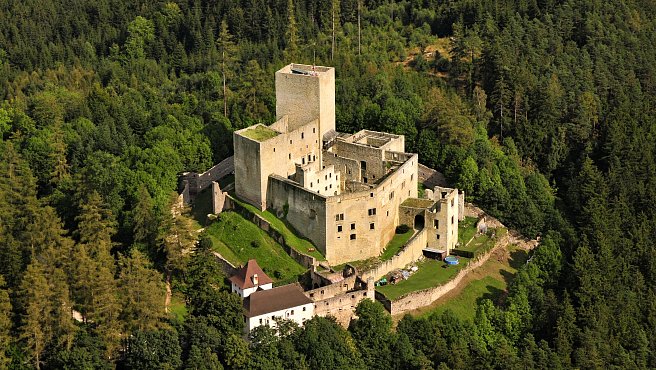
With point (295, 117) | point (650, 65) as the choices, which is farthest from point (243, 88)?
point (650, 65)

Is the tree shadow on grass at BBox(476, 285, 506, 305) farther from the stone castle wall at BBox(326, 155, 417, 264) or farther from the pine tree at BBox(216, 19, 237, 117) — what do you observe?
the pine tree at BBox(216, 19, 237, 117)

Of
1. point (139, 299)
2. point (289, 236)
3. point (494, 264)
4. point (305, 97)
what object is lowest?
point (494, 264)

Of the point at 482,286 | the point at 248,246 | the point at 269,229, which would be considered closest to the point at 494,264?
the point at 482,286

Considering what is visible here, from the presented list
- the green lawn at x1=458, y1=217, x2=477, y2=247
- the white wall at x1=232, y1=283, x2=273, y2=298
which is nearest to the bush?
the green lawn at x1=458, y1=217, x2=477, y2=247

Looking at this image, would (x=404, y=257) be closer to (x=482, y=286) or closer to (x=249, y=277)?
(x=482, y=286)

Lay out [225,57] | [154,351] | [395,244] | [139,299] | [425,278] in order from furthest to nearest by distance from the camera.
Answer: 1. [225,57]
2. [395,244]
3. [425,278]
4. [139,299]
5. [154,351]

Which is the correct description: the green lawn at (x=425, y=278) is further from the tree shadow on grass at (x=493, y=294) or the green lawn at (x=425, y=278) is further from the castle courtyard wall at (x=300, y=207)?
A: the castle courtyard wall at (x=300, y=207)
